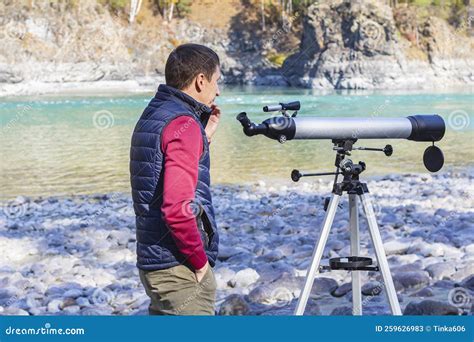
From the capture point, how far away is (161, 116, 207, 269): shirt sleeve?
7.71 feet

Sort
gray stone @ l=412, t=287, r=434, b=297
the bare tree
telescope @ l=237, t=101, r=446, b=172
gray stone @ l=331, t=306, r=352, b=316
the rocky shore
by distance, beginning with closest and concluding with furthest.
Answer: telescope @ l=237, t=101, r=446, b=172
gray stone @ l=331, t=306, r=352, b=316
gray stone @ l=412, t=287, r=434, b=297
the rocky shore
the bare tree

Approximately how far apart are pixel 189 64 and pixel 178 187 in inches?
18.1

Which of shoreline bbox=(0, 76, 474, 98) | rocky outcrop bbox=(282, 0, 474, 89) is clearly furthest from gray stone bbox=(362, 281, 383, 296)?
rocky outcrop bbox=(282, 0, 474, 89)

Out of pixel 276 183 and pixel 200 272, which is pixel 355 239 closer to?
pixel 200 272

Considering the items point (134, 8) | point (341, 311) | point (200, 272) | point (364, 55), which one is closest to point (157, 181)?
point (200, 272)

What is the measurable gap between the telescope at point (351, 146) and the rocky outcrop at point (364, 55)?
52531 mm

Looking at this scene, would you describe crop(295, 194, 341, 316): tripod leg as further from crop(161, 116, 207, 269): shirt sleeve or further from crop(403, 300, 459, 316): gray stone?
crop(403, 300, 459, 316): gray stone

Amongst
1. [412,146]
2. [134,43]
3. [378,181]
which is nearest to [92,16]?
[134,43]

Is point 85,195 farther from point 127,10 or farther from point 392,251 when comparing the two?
point 127,10

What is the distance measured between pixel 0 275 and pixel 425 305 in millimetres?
3725

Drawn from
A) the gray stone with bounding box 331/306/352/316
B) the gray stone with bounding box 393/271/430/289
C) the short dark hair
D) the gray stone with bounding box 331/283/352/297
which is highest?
the short dark hair

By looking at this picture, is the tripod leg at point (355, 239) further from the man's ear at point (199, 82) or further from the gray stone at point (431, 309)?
the man's ear at point (199, 82)

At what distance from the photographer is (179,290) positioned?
8.36 feet

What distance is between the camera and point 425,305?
3.82 metres
